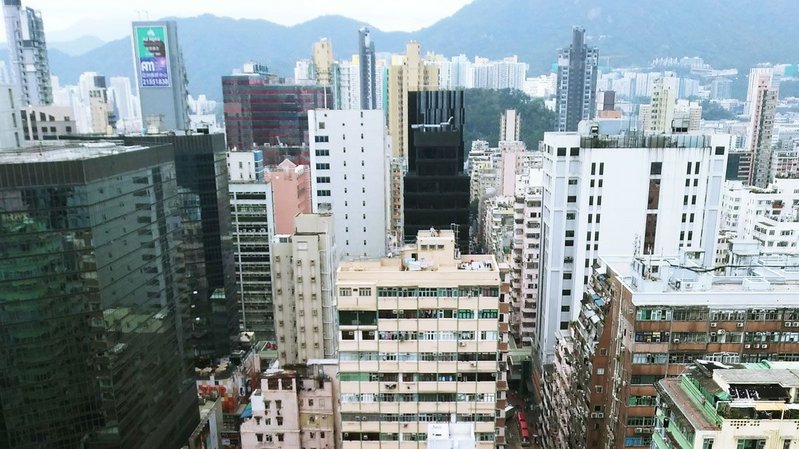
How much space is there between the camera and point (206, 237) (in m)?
59.5

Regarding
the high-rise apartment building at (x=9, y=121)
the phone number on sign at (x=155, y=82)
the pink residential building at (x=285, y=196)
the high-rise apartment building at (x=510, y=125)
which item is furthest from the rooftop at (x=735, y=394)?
the high-rise apartment building at (x=510, y=125)

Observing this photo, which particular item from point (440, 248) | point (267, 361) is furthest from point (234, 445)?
point (440, 248)

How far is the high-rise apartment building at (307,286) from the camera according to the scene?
49.8 metres

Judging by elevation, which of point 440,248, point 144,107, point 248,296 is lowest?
point 248,296

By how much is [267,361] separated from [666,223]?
4774 centimetres

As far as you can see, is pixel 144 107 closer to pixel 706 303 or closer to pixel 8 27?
pixel 8 27

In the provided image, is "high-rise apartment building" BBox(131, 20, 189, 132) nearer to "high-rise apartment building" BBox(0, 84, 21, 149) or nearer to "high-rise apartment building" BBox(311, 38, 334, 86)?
"high-rise apartment building" BBox(0, 84, 21, 149)

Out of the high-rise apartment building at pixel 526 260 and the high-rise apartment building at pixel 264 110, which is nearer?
the high-rise apartment building at pixel 526 260

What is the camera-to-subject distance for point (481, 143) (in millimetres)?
148875

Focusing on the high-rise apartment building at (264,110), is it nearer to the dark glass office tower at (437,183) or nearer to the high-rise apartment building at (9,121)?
the dark glass office tower at (437,183)

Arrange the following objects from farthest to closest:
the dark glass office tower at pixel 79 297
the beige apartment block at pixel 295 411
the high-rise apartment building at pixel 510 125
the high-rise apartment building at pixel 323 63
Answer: the high-rise apartment building at pixel 323 63 → the high-rise apartment building at pixel 510 125 → the beige apartment block at pixel 295 411 → the dark glass office tower at pixel 79 297

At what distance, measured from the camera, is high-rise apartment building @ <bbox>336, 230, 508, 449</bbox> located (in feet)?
95.2

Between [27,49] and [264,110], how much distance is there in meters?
62.3

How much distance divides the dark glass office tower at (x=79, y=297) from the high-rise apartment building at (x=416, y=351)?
630 inches
